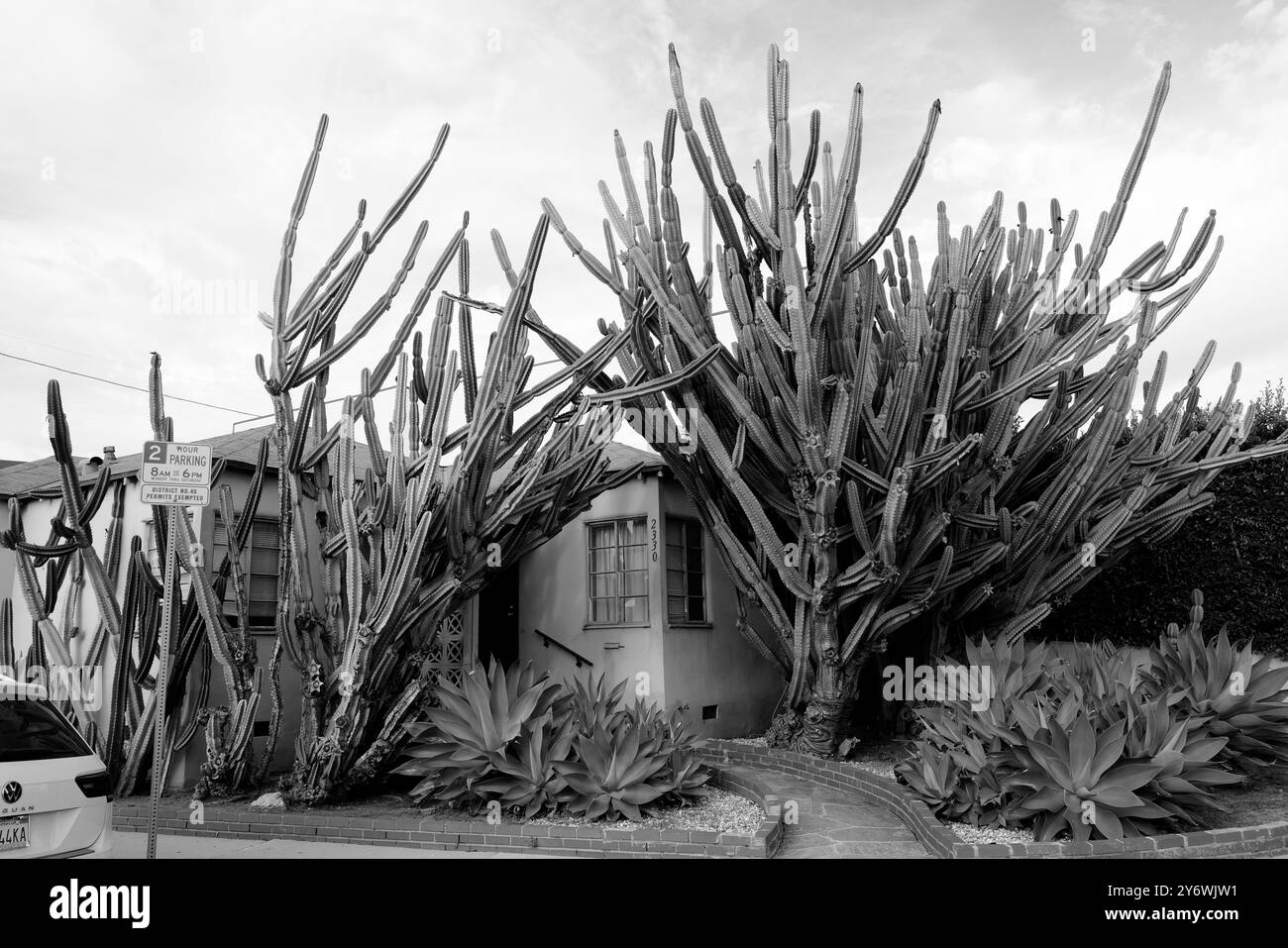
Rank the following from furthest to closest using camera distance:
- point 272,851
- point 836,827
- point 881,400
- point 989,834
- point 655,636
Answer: point 655,636
point 881,400
point 836,827
point 272,851
point 989,834

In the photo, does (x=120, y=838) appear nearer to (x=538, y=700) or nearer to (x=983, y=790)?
(x=538, y=700)

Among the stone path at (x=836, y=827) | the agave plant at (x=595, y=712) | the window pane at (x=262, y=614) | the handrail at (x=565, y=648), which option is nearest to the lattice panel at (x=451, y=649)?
the handrail at (x=565, y=648)

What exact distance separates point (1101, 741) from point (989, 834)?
1017 mm

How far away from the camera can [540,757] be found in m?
7.15

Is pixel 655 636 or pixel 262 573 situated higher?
pixel 262 573

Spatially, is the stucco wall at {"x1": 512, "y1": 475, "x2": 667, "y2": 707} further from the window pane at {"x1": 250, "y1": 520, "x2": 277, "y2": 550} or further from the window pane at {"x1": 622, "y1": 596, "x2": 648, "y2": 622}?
the window pane at {"x1": 250, "y1": 520, "x2": 277, "y2": 550}

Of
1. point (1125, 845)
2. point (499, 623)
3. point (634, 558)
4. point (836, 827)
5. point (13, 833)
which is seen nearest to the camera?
point (13, 833)

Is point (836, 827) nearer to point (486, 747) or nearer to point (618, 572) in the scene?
point (486, 747)

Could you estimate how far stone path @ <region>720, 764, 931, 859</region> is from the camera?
6457 millimetres

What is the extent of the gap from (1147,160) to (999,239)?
143 centimetres

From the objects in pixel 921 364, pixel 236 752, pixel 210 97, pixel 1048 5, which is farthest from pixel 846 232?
pixel 236 752

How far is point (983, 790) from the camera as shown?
6469 millimetres

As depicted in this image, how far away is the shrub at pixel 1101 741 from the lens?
590cm

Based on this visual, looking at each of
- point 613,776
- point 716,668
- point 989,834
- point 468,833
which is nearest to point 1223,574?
point 716,668
